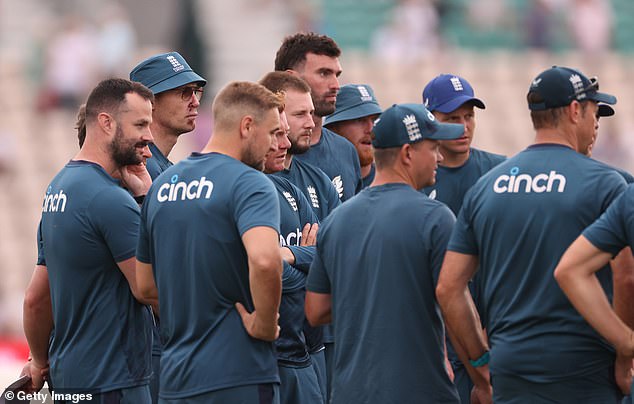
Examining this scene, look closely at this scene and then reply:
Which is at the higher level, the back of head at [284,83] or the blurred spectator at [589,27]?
the back of head at [284,83]

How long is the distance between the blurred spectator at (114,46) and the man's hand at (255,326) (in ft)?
36.2

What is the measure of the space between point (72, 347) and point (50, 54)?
437 inches

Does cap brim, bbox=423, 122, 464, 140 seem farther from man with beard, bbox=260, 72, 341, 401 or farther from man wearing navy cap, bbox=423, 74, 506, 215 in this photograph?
man wearing navy cap, bbox=423, 74, 506, 215

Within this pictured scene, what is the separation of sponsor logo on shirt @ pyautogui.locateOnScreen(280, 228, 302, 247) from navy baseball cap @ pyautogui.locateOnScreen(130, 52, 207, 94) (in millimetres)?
1013

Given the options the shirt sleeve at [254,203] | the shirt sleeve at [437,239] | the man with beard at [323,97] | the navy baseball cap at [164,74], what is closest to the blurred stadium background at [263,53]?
the man with beard at [323,97]

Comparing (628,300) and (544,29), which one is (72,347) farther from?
(544,29)

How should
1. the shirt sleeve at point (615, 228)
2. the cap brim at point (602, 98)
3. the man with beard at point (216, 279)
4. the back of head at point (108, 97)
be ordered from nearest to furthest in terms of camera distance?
the shirt sleeve at point (615, 228), the man with beard at point (216, 279), the cap brim at point (602, 98), the back of head at point (108, 97)

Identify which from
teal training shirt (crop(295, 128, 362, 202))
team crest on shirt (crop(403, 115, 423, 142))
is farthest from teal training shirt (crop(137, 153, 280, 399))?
teal training shirt (crop(295, 128, 362, 202))

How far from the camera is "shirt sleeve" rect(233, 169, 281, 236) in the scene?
5.47 m

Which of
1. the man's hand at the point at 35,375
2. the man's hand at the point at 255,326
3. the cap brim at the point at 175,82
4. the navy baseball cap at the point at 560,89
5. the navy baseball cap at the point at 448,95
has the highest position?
the navy baseball cap at the point at 560,89

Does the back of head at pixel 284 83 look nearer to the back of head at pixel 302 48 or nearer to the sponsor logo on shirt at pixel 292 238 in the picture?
the sponsor logo on shirt at pixel 292 238

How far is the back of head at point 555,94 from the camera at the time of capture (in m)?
5.57

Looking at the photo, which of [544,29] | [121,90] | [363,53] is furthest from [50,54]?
[121,90]

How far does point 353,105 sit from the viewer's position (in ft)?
26.8
